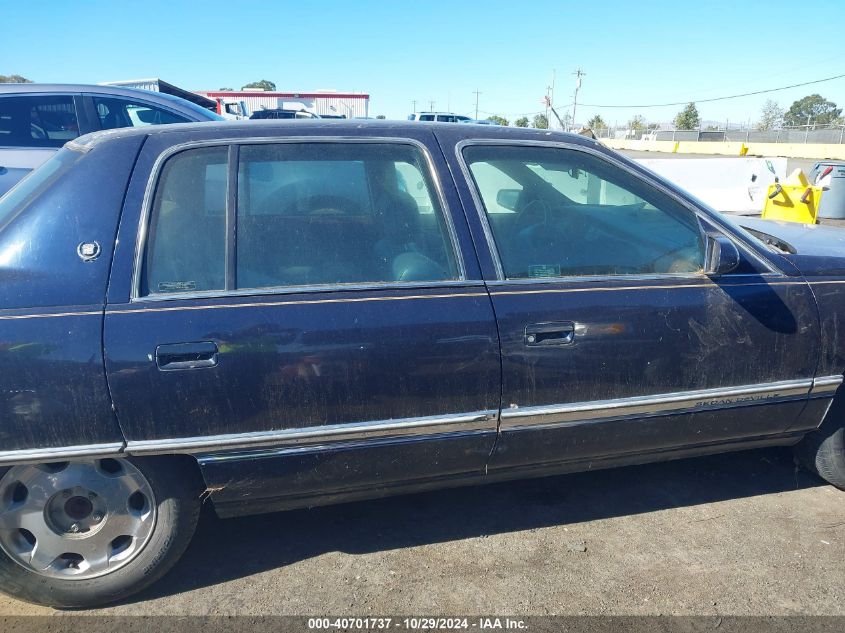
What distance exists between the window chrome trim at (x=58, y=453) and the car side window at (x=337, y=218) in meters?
0.70

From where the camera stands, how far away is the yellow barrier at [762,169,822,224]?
9.05 meters

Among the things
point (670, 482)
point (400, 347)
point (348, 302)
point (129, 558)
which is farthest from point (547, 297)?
point (129, 558)

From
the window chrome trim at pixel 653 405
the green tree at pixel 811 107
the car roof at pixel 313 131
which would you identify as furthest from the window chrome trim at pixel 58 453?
the green tree at pixel 811 107

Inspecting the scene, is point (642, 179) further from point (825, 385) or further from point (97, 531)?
point (97, 531)

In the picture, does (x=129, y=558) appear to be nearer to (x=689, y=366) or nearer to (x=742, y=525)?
(x=689, y=366)

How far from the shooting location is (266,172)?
7.57 feet

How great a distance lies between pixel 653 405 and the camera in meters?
2.50

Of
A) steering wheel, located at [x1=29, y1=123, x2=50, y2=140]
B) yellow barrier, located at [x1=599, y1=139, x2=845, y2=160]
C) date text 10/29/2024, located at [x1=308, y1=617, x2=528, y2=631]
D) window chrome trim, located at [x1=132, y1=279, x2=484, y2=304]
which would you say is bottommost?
date text 10/29/2024, located at [x1=308, y1=617, x2=528, y2=631]

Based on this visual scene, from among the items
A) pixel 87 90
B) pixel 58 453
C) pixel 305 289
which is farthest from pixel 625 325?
pixel 87 90

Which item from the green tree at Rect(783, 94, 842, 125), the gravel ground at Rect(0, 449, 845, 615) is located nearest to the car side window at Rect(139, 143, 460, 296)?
the gravel ground at Rect(0, 449, 845, 615)

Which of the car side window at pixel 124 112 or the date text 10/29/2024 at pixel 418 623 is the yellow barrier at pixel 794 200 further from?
the date text 10/29/2024 at pixel 418 623

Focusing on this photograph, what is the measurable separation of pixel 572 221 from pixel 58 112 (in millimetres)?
5435

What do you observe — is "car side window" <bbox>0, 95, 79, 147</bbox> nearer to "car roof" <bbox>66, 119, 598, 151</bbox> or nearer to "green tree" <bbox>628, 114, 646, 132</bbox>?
"car roof" <bbox>66, 119, 598, 151</bbox>

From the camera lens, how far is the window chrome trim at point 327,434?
6.89 feet
